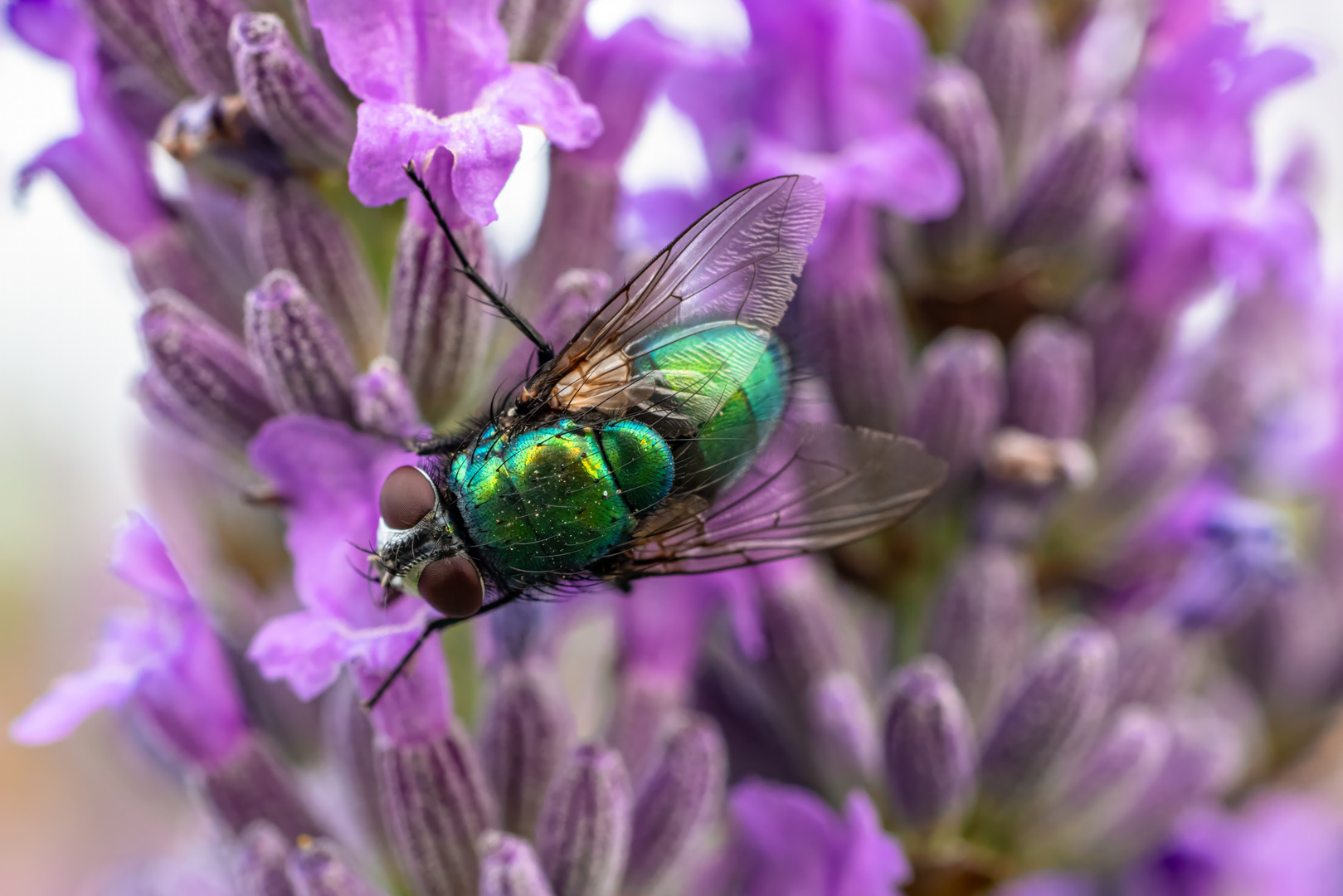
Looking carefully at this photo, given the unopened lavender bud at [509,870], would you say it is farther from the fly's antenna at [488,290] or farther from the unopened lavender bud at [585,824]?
the fly's antenna at [488,290]

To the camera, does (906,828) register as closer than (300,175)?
No

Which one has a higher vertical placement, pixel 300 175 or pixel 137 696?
pixel 300 175

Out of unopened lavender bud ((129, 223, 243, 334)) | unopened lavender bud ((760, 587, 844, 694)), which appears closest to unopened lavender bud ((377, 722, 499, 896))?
unopened lavender bud ((760, 587, 844, 694))

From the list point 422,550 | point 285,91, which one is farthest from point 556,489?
point 285,91

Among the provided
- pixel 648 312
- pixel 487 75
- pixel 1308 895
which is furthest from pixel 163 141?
pixel 1308 895

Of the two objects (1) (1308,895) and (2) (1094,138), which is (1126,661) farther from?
(2) (1094,138)

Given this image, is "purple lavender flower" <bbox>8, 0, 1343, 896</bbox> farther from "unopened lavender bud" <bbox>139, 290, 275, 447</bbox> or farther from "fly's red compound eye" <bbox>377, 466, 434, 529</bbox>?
"fly's red compound eye" <bbox>377, 466, 434, 529</bbox>

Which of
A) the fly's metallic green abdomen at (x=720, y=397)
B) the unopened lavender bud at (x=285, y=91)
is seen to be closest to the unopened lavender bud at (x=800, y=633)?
the fly's metallic green abdomen at (x=720, y=397)

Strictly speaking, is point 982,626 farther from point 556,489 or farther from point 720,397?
point 556,489
